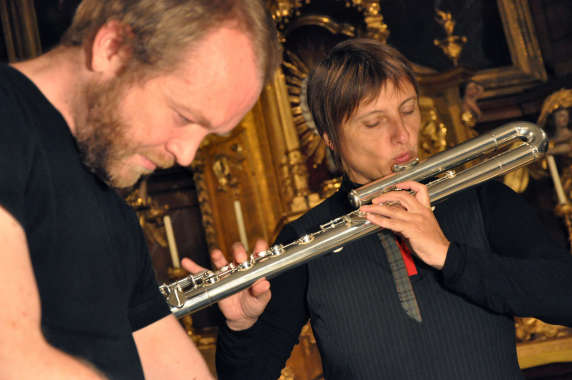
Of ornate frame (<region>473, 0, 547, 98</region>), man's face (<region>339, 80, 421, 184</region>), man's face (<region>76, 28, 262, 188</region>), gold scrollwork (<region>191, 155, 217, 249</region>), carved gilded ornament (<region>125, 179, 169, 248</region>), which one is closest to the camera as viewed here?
man's face (<region>76, 28, 262, 188</region>)

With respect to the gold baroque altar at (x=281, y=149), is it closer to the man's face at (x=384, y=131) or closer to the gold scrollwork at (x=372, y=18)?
the gold scrollwork at (x=372, y=18)

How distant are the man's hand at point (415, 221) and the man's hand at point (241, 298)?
30 centimetres

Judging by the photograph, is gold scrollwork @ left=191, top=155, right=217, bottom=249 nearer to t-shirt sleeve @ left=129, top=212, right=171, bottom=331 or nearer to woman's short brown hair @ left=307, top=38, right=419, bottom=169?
woman's short brown hair @ left=307, top=38, right=419, bottom=169

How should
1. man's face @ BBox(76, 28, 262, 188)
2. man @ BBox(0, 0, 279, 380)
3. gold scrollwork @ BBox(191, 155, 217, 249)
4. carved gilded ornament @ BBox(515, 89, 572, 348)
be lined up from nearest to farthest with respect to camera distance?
man @ BBox(0, 0, 279, 380) → man's face @ BBox(76, 28, 262, 188) → carved gilded ornament @ BBox(515, 89, 572, 348) → gold scrollwork @ BBox(191, 155, 217, 249)

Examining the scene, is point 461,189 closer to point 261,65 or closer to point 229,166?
point 261,65

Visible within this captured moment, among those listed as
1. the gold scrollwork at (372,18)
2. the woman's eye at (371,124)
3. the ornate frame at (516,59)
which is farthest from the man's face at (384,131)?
the ornate frame at (516,59)

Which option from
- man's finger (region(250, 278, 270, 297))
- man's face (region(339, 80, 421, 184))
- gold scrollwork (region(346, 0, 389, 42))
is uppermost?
gold scrollwork (region(346, 0, 389, 42))

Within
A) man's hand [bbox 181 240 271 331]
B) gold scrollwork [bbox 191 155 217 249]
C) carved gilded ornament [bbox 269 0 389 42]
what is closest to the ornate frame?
carved gilded ornament [bbox 269 0 389 42]

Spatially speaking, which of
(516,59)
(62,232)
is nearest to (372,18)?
(516,59)

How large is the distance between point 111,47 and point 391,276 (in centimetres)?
94

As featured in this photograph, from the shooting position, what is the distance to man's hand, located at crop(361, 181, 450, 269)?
147cm

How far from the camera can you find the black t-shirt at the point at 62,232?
2.76 feet

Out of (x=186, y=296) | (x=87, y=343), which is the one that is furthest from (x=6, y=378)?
(x=186, y=296)

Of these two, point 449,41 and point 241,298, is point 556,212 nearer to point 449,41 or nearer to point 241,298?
point 449,41
